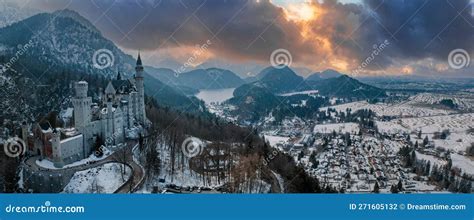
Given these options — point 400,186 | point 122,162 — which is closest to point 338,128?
point 400,186

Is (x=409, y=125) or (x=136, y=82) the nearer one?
(x=136, y=82)

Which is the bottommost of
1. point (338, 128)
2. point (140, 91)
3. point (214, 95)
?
point (338, 128)

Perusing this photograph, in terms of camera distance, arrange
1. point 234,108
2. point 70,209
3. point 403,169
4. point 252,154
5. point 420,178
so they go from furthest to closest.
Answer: point 234,108 < point 403,169 < point 420,178 < point 252,154 < point 70,209

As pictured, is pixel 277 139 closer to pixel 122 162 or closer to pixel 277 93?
pixel 277 93

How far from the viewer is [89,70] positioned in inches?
962

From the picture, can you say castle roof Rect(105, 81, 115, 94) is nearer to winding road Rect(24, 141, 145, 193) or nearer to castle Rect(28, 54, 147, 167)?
castle Rect(28, 54, 147, 167)

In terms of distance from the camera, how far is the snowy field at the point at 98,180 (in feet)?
20.1

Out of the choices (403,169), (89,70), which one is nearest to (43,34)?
(89,70)

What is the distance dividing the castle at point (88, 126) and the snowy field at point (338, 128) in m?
7.52

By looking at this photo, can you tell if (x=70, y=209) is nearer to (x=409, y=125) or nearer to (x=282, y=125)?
(x=282, y=125)

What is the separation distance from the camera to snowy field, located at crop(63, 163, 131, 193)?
20.1ft

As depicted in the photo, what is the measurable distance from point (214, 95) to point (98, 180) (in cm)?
1237

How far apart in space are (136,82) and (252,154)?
3638 mm

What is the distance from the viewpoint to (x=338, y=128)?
557 inches
